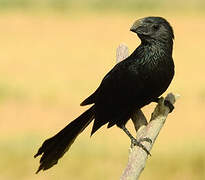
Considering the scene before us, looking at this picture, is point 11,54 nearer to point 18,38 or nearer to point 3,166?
point 18,38

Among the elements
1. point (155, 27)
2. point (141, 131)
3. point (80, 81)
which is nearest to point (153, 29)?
point (155, 27)

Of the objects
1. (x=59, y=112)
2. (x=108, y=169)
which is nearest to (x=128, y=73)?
(x=108, y=169)

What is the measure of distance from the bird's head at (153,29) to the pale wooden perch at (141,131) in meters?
0.32

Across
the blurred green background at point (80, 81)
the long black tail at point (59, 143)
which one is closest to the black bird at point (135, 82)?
the long black tail at point (59, 143)

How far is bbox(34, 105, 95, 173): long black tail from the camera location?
410cm

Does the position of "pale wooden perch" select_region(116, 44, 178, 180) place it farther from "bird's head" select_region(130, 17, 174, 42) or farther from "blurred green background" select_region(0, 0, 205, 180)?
"blurred green background" select_region(0, 0, 205, 180)

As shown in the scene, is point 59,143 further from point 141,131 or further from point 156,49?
point 156,49

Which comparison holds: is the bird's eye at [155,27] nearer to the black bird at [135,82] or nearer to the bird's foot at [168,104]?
the black bird at [135,82]

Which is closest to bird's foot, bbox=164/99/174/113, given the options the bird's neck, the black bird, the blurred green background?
the black bird

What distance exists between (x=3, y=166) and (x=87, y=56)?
4.81m

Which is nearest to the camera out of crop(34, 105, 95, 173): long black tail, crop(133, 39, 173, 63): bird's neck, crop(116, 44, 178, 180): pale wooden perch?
crop(116, 44, 178, 180): pale wooden perch

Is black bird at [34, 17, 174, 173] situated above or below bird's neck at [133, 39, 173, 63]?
below

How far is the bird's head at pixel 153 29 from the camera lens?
4.34 metres

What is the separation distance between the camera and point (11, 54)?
494 inches
